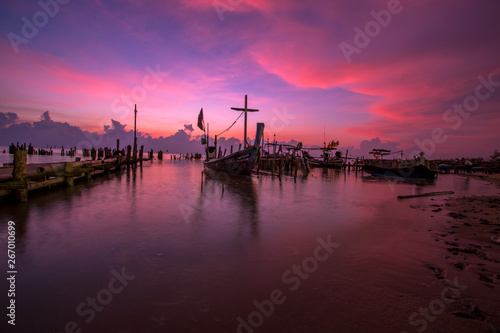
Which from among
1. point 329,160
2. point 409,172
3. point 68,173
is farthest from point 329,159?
point 68,173

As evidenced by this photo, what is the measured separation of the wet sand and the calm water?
0.34m

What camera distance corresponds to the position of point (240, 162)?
23.4m

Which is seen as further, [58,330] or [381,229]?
[381,229]

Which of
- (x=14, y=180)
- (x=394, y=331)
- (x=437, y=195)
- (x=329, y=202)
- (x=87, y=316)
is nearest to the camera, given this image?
(x=394, y=331)

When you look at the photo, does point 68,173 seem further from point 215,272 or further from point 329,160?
point 329,160

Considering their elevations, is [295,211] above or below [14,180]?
below

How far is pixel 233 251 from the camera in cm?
554

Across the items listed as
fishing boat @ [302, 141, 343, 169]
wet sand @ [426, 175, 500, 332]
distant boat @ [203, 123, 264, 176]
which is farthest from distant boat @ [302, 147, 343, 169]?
wet sand @ [426, 175, 500, 332]

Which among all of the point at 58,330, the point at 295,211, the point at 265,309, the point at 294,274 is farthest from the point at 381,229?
the point at 58,330

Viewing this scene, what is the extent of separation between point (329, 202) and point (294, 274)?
352 inches

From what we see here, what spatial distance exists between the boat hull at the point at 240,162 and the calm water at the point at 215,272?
44.5ft

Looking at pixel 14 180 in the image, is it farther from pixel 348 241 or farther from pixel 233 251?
pixel 348 241

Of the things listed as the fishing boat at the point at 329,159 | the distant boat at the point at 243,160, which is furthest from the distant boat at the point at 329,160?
the distant boat at the point at 243,160

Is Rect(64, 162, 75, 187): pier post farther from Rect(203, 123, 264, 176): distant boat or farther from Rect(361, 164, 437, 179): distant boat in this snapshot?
Rect(361, 164, 437, 179): distant boat
